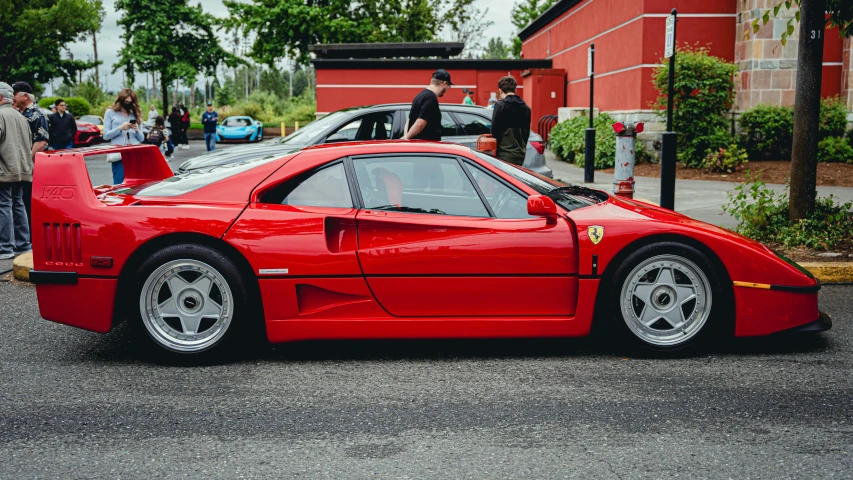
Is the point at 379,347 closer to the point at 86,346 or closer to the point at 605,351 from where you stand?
the point at 605,351

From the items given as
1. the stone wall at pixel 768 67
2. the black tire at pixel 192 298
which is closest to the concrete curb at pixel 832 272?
the black tire at pixel 192 298

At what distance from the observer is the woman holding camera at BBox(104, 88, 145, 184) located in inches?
384

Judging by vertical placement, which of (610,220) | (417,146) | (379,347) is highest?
(417,146)

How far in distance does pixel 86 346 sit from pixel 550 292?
2918 millimetres

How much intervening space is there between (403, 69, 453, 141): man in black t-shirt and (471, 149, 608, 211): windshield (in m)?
3.13

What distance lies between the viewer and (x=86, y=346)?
500cm

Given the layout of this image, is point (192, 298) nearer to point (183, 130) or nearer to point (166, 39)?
point (183, 130)

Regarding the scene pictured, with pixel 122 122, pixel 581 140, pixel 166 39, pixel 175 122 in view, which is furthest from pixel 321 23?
pixel 122 122

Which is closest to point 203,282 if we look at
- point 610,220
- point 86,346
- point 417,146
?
point 86,346

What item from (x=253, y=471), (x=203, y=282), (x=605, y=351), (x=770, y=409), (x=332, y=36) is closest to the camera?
(x=253, y=471)

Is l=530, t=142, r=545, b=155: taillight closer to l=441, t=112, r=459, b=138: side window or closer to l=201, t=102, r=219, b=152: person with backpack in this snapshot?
l=441, t=112, r=459, b=138: side window

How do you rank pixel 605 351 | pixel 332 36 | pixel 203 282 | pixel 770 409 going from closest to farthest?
pixel 770 409, pixel 203 282, pixel 605 351, pixel 332 36

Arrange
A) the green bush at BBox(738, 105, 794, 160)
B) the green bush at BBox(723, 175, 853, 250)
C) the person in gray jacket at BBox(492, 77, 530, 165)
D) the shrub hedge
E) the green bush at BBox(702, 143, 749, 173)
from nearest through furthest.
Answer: the green bush at BBox(723, 175, 853, 250), the person in gray jacket at BBox(492, 77, 530, 165), the green bush at BBox(702, 143, 749, 173), the shrub hedge, the green bush at BBox(738, 105, 794, 160)

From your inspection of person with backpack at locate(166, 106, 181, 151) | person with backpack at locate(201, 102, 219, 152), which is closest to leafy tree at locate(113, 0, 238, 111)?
person with backpack at locate(166, 106, 181, 151)
